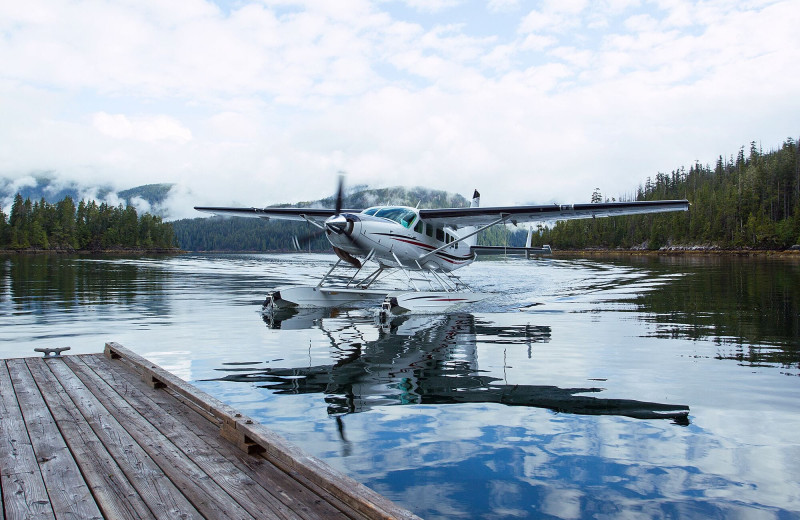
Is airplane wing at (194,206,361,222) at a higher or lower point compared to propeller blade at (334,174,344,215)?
lower

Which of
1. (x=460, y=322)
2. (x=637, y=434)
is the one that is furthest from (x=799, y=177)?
(x=637, y=434)

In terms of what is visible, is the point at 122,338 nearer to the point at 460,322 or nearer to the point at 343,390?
the point at 343,390

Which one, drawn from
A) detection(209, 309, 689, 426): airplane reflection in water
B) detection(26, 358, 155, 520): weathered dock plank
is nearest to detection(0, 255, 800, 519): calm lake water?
detection(209, 309, 689, 426): airplane reflection in water

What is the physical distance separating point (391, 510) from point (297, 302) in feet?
45.1

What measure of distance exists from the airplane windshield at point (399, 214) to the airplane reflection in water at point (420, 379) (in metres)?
6.14

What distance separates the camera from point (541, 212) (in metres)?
17.6

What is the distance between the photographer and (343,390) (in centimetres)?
688

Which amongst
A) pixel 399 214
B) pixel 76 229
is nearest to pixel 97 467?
pixel 399 214

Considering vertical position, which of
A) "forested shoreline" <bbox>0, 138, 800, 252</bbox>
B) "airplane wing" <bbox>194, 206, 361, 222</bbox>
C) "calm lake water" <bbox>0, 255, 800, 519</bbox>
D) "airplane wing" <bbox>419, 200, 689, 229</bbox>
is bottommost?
"calm lake water" <bbox>0, 255, 800, 519</bbox>

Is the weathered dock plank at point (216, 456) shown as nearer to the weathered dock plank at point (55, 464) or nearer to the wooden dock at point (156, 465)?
the wooden dock at point (156, 465)

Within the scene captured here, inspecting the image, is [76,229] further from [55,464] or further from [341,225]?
[55,464]

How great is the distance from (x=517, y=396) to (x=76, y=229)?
146 metres

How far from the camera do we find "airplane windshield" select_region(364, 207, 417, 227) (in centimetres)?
1739

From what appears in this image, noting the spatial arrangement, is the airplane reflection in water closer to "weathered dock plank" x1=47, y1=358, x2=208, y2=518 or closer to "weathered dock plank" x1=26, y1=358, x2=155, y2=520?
"weathered dock plank" x1=47, y1=358, x2=208, y2=518
